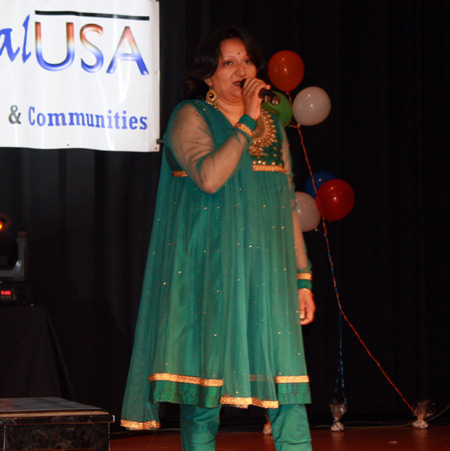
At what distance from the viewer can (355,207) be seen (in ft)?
14.4

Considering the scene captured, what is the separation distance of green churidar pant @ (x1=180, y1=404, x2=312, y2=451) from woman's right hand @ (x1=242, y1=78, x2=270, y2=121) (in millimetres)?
733

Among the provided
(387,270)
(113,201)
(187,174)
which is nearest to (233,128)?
(187,174)

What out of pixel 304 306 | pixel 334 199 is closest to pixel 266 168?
pixel 304 306

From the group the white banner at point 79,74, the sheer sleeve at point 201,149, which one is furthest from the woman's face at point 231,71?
the white banner at point 79,74

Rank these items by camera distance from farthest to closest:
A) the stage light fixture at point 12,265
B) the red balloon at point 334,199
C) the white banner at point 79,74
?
1. the red balloon at point 334,199
2. the white banner at point 79,74
3. the stage light fixture at point 12,265

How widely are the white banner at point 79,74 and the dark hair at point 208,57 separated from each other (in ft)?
5.55

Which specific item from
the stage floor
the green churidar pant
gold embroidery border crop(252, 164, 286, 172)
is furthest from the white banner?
the green churidar pant

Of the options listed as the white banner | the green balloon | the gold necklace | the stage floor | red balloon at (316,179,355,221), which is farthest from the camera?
red balloon at (316,179,355,221)

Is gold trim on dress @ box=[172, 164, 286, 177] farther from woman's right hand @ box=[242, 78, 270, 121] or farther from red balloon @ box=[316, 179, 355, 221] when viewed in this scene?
red balloon @ box=[316, 179, 355, 221]

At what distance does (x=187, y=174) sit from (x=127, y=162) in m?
1.98

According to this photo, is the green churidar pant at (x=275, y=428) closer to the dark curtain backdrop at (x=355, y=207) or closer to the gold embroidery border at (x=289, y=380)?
the gold embroidery border at (x=289, y=380)

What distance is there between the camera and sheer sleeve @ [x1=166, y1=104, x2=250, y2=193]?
1903mm

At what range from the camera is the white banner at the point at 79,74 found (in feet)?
12.1

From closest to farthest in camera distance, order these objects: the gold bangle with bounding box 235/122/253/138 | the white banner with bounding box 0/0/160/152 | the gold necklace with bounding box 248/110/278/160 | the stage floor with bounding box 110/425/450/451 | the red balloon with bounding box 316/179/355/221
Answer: the gold bangle with bounding box 235/122/253/138, the gold necklace with bounding box 248/110/278/160, the stage floor with bounding box 110/425/450/451, the white banner with bounding box 0/0/160/152, the red balloon with bounding box 316/179/355/221
